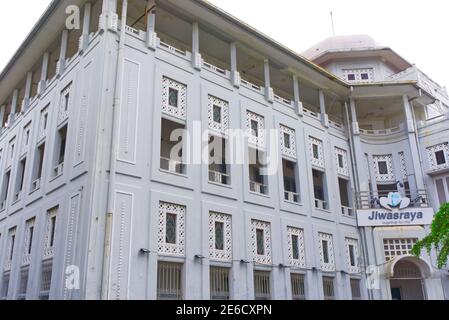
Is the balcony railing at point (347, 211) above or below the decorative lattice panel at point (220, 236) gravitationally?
above

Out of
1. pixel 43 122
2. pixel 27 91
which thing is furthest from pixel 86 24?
pixel 27 91

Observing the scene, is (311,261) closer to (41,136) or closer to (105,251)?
(105,251)

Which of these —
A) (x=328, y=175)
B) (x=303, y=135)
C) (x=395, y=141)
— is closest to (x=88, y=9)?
(x=303, y=135)

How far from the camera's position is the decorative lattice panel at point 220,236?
49.0ft

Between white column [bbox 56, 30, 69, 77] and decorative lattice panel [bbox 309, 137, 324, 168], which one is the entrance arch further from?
white column [bbox 56, 30, 69, 77]

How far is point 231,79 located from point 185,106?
10.2ft

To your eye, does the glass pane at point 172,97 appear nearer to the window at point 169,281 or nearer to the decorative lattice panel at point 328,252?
the window at point 169,281

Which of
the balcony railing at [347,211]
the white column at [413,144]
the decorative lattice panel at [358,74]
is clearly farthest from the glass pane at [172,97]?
the decorative lattice panel at [358,74]

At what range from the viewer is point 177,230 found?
14.1 m

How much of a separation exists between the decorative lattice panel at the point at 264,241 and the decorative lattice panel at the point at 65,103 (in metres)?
8.24

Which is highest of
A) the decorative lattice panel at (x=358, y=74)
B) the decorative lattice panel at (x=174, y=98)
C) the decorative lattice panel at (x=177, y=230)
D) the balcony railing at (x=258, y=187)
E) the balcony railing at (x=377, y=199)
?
the decorative lattice panel at (x=358, y=74)

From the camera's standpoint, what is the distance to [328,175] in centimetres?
2112
